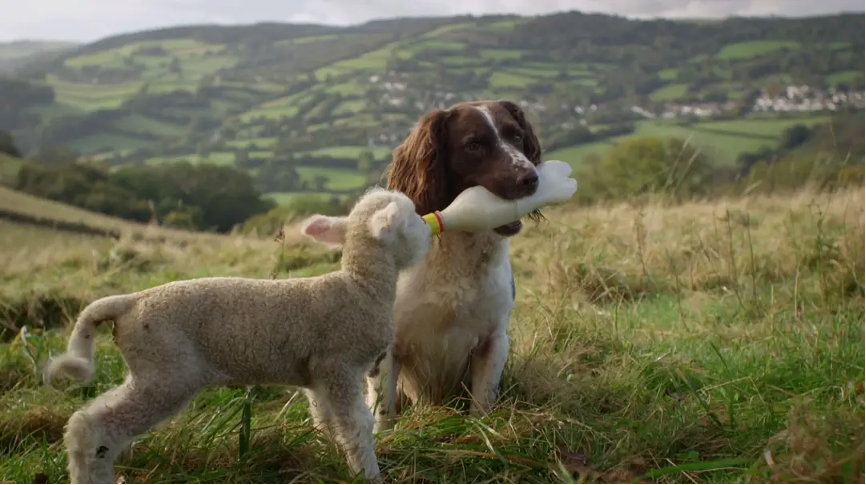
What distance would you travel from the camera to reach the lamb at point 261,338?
238 cm

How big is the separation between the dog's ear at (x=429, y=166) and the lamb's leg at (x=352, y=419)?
144 cm

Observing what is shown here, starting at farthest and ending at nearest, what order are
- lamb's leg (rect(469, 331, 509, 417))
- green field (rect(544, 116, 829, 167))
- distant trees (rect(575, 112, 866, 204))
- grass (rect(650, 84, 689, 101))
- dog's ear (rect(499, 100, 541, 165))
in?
grass (rect(650, 84, 689, 101)) → green field (rect(544, 116, 829, 167)) → distant trees (rect(575, 112, 866, 204)) → dog's ear (rect(499, 100, 541, 165)) → lamb's leg (rect(469, 331, 509, 417))

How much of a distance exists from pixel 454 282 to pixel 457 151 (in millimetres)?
659

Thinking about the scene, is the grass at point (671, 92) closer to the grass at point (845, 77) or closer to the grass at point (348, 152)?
the grass at point (845, 77)

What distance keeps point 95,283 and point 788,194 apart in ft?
37.4

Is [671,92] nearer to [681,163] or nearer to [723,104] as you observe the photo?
[723,104]

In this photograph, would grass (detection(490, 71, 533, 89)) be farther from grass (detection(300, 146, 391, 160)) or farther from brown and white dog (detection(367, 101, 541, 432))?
brown and white dog (detection(367, 101, 541, 432))

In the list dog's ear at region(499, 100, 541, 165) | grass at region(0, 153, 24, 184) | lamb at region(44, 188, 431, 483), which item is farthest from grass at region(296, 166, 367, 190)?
lamb at region(44, 188, 431, 483)

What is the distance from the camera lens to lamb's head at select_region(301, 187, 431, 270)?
2.70 meters

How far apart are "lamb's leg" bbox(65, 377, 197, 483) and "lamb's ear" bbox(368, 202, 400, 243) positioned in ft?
2.60

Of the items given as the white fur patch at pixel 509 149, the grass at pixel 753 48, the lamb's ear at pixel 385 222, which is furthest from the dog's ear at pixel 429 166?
the grass at pixel 753 48

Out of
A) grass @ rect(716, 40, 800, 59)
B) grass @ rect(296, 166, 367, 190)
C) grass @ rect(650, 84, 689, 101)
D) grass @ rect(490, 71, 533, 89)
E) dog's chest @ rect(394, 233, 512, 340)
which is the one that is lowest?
grass @ rect(296, 166, 367, 190)

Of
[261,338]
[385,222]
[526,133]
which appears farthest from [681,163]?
[261,338]

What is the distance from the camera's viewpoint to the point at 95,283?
7.63m
